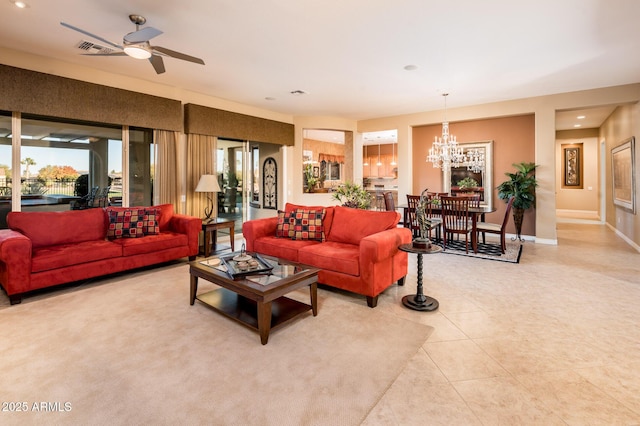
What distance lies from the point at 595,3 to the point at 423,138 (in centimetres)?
507

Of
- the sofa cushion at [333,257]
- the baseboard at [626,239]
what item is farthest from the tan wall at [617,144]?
the sofa cushion at [333,257]

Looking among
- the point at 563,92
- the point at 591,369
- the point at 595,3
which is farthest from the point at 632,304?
the point at 563,92

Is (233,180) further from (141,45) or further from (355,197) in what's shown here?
(141,45)

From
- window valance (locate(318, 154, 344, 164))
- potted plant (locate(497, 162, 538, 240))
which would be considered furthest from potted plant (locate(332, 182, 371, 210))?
window valance (locate(318, 154, 344, 164))

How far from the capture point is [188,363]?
2.19 metres

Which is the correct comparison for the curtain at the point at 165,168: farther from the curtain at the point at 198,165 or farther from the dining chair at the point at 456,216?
the dining chair at the point at 456,216

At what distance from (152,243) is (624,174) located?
8.98 m

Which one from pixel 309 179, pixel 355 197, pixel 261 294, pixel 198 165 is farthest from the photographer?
pixel 309 179

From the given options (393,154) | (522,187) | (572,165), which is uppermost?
(393,154)

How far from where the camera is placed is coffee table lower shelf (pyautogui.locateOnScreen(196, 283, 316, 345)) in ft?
7.94

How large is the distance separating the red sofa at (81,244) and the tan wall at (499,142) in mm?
5834

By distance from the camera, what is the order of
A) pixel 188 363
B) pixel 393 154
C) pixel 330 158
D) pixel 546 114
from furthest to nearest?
pixel 393 154 < pixel 330 158 < pixel 546 114 < pixel 188 363

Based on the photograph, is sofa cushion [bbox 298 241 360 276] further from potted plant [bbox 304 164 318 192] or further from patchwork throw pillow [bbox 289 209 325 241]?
potted plant [bbox 304 164 318 192]

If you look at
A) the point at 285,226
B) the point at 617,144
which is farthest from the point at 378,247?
the point at 617,144
